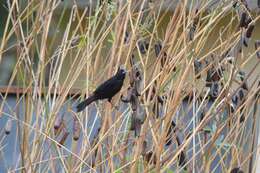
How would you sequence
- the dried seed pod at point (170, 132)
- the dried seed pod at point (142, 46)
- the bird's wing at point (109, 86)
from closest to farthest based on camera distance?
the bird's wing at point (109, 86) → the dried seed pod at point (170, 132) → the dried seed pod at point (142, 46)

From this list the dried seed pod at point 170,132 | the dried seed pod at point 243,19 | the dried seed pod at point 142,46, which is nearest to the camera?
the dried seed pod at point 243,19

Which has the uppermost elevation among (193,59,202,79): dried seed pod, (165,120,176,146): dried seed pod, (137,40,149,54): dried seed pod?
(137,40,149,54): dried seed pod

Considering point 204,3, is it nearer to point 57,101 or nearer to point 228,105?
point 228,105

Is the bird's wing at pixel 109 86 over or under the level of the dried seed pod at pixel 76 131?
over

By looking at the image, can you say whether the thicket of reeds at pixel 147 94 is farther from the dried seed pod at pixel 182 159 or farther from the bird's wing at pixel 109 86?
the bird's wing at pixel 109 86

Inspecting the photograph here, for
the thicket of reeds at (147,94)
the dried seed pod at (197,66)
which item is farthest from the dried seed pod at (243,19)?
the dried seed pod at (197,66)

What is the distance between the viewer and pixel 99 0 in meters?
2.32

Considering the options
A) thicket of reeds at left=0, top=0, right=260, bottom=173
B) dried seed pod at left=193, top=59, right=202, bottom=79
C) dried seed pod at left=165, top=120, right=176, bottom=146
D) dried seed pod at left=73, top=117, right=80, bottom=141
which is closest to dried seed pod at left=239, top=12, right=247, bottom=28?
thicket of reeds at left=0, top=0, right=260, bottom=173

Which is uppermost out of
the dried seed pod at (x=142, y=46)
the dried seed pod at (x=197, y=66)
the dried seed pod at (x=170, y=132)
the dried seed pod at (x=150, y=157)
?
the dried seed pod at (x=142, y=46)

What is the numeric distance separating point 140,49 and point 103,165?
1.45ft

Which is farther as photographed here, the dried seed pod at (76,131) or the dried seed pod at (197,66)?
the dried seed pod at (197,66)

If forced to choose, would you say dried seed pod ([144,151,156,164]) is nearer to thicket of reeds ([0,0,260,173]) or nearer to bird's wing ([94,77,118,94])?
thicket of reeds ([0,0,260,173])

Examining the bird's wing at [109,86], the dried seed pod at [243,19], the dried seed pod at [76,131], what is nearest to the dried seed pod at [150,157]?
the dried seed pod at [76,131]

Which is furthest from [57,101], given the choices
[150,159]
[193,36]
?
[193,36]
